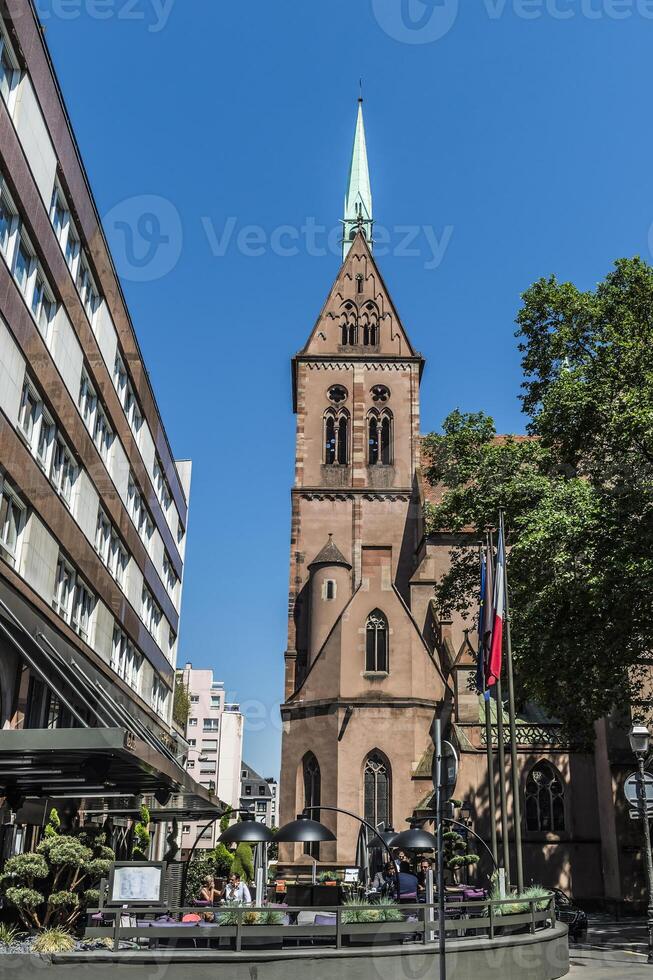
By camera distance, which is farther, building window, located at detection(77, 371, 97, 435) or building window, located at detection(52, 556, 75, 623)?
building window, located at detection(77, 371, 97, 435)

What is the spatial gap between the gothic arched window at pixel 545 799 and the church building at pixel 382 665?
47 millimetres

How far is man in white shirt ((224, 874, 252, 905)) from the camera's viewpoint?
58.2ft

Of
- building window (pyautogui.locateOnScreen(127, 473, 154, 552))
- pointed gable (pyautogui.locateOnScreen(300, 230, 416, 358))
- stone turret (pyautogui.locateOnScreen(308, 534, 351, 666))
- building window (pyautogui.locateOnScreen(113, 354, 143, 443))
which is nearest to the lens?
building window (pyautogui.locateOnScreen(113, 354, 143, 443))

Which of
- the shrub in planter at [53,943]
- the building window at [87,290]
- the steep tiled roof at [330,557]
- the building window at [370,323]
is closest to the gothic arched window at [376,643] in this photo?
the steep tiled roof at [330,557]

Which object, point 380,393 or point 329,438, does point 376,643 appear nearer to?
point 329,438

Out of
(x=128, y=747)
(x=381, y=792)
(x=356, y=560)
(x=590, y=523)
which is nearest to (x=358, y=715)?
(x=381, y=792)

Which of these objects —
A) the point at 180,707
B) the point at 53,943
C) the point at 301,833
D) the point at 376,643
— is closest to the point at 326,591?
the point at 376,643

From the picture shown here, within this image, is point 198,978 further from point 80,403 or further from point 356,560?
point 356,560

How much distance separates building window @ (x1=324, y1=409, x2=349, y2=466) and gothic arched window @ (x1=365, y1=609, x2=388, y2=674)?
12833mm

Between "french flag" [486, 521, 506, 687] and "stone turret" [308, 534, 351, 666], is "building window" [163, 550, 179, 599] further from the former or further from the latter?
"french flag" [486, 521, 506, 687]

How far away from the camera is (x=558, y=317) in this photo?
26.4m

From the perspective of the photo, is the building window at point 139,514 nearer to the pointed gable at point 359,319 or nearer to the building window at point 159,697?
the building window at point 159,697

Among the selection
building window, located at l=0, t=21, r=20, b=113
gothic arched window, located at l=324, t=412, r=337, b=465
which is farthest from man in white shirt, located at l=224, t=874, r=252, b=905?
gothic arched window, located at l=324, t=412, r=337, b=465

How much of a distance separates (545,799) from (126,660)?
1808 cm
